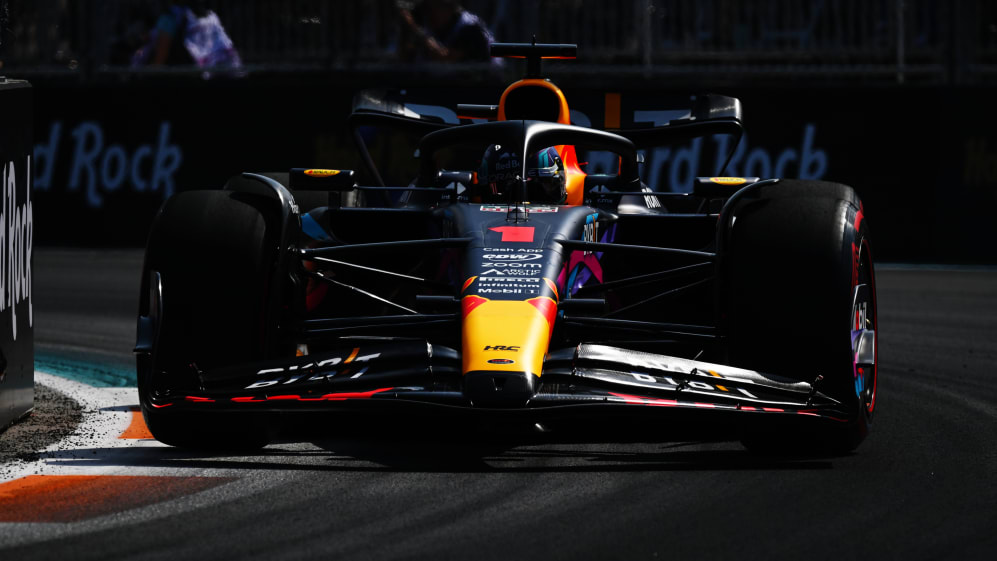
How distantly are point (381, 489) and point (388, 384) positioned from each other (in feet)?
1.54

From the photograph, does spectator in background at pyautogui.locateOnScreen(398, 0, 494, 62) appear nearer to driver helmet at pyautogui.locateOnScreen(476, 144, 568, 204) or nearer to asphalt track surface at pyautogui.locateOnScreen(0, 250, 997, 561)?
driver helmet at pyautogui.locateOnScreen(476, 144, 568, 204)

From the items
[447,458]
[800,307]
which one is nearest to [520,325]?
[447,458]

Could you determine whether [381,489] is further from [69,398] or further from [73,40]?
[73,40]

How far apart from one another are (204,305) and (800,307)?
2283mm

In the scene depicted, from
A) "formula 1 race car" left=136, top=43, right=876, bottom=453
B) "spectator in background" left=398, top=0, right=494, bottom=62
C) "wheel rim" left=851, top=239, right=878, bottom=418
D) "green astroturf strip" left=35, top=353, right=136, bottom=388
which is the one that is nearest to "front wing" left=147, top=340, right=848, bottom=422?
"formula 1 race car" left=136, top=43, right=876, bottom=453

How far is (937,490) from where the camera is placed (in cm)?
568

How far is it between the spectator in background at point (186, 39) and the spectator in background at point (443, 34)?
1.74 metres

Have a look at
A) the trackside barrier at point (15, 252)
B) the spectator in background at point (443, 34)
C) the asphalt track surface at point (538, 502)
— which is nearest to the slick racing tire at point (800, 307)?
the asphalt track surface at point (538, 502)

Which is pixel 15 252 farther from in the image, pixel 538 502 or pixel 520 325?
pixel 538 502

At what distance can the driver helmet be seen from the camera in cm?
779

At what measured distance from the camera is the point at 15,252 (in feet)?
23.3

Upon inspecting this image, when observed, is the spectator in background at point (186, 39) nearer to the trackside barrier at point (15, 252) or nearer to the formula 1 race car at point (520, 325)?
the trackside barrier at point (15, 252)

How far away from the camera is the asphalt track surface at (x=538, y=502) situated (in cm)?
477

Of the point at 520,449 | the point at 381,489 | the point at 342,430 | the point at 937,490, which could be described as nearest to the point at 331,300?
the point at 342,430
